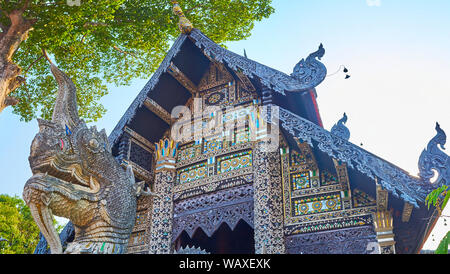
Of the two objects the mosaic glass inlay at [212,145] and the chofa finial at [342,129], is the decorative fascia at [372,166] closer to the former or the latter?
the mosaic glass inlay at [212,145]

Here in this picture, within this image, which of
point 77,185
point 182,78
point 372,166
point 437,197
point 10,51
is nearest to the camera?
point 437,197

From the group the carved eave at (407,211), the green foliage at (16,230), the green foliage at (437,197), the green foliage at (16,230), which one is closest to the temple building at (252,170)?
the carved eave at (407,211)

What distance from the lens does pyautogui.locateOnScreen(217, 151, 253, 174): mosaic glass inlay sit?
7090 mm

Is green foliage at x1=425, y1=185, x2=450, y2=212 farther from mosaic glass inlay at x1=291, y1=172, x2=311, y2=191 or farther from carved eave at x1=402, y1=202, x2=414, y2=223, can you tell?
mosaic glass inlay at x1=291, y1=172, x2=311, y2=191

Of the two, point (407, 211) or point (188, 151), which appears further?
point (188, 151)

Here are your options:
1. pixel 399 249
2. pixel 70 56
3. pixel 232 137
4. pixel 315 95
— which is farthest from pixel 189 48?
pixel 70 56

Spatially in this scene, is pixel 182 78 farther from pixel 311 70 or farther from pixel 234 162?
pixel 311 70

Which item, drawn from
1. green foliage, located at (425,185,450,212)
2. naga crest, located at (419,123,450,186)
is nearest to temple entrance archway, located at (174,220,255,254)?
naga crest, located at (419,123,450,186)

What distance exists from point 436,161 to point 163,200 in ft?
13.4

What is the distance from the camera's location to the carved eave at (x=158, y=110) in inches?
311

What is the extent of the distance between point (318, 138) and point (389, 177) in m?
1.00

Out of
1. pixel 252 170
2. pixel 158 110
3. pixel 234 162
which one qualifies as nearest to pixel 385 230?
pixel 252 170

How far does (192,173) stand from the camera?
7.54 m
